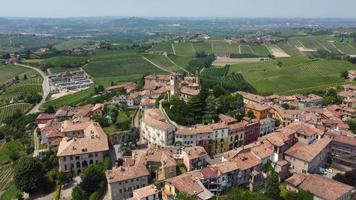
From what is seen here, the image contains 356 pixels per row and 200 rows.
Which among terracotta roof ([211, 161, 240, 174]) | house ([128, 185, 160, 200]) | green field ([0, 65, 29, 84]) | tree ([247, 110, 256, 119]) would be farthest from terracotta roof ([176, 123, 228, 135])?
green field ([0, 65, 29, 84])

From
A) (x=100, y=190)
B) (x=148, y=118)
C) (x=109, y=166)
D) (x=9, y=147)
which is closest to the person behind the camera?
(x=100, y=190)

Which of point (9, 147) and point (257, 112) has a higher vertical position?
point (257, 112)

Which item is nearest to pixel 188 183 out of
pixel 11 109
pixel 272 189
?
pixel 272 189

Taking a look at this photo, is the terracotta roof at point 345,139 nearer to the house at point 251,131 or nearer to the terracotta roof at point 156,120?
the house at point 251,131

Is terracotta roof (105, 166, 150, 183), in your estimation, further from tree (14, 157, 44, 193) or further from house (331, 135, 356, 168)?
house (331, 135, 356, 168)

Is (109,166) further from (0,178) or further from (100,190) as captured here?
(0,178)

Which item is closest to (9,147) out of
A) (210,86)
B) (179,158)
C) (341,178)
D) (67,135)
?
(67,135)
